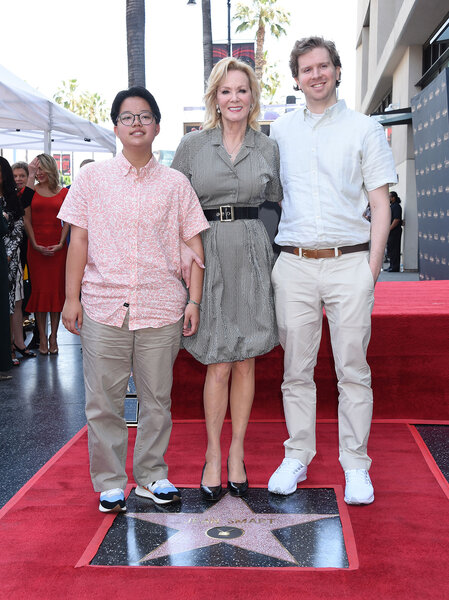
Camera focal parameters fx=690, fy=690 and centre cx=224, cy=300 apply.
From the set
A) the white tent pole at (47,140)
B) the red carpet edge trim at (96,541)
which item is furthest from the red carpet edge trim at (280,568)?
the white tent pole at (47,140)

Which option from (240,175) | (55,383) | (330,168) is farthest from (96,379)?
(55,383)

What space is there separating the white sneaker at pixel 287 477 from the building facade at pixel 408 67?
36.0 ft

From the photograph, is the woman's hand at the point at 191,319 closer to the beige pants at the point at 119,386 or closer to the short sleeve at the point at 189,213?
the beige pants at the point at 119,386

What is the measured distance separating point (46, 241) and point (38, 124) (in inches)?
135

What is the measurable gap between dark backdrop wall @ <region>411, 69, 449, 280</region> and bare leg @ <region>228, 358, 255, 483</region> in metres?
7.69

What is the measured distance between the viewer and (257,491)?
3.54 m

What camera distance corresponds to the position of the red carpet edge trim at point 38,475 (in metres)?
3.37

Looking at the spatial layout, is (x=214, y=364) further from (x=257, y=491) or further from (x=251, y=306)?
(x=257, y=491)

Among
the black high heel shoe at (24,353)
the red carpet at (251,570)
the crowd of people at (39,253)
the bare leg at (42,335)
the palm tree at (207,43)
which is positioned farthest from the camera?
the palm tree at (207,43)

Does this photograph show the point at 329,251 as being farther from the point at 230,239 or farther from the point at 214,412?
the point at 214,412

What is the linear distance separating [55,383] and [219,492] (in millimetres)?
3187

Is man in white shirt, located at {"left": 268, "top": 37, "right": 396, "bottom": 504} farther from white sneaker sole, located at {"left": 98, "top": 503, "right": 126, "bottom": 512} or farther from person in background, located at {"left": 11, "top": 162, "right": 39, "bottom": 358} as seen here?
person in background, located at {"left": 11, "top": 162, "right": 39, "bottom": 358}

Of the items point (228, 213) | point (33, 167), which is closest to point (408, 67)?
point (33, 167)

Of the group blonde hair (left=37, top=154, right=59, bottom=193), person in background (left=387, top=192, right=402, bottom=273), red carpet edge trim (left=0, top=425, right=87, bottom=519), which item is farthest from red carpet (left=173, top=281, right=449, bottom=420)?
person in background (left=387, top=192, right=402, bottom=273)
